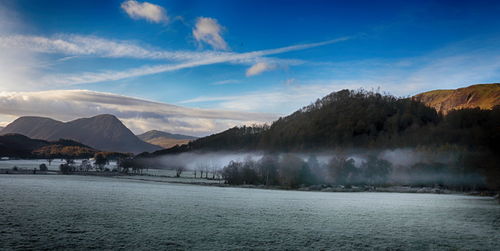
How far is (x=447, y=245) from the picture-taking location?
126 feet

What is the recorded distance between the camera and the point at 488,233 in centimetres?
4800

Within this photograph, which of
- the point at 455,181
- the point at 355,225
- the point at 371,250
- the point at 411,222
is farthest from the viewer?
the point at 455,181

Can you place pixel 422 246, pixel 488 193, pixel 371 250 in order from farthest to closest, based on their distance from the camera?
pixel 488 193, pixel 422 246, pixel 371 250

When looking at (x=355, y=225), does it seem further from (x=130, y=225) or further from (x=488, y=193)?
(x=488, y=193)

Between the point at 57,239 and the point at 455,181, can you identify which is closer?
the point at 57,239

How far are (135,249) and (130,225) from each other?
15.9m

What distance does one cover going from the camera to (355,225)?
5419 cm

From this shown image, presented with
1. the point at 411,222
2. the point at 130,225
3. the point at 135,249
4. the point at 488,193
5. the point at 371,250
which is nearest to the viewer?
the point at 135,249

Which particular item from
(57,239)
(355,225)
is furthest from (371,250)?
(57,239)

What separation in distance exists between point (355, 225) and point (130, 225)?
3180 centimetres

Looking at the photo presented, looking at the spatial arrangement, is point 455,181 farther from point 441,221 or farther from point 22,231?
point 22,231

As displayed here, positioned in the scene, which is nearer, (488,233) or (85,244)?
(85,244)

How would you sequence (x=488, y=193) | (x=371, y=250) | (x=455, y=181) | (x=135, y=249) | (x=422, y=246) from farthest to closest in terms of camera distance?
(x=455, y=181)
(x=488, y=193)
(x=422, y=246)
(x=371, y=250)
(x=135, y=249)

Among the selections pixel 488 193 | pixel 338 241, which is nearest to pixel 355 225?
pixel 338 241
